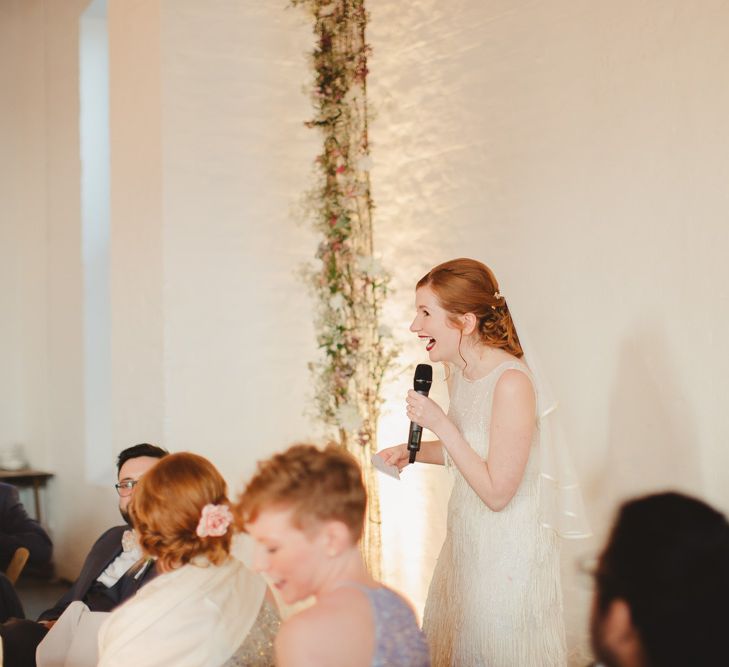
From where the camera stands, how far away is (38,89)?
7.25 m

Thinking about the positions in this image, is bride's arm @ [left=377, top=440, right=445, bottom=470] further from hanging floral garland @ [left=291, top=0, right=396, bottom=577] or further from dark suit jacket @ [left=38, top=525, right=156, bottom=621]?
hanging floral garland @ [left=291, top=0, right=396, bottom=577]

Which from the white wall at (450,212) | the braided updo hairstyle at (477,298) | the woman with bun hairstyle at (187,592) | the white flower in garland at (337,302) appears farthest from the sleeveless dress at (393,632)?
the white flower in garland at (337,302)

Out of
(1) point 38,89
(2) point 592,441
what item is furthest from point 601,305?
(1) point 38,89

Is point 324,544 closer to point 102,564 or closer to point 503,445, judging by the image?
point 503,445

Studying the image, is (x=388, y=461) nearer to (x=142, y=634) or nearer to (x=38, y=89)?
(x=142, y=634)

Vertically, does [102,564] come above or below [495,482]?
below

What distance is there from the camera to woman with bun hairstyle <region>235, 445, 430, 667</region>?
1.61m

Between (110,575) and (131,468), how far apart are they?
398mm

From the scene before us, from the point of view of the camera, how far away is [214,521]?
82.4 inches

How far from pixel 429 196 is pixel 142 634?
3171 mm

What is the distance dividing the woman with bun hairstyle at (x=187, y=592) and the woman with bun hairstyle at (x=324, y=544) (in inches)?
17.4

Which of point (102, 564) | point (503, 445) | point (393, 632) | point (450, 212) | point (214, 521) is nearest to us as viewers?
point (393, 632)

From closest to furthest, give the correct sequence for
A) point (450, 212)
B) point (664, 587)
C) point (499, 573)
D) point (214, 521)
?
point (664, 587), point (214, 521), point (499, 573), point (450, 212)

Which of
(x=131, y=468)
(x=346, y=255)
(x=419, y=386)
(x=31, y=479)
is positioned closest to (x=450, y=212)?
(x=346, y=255)
